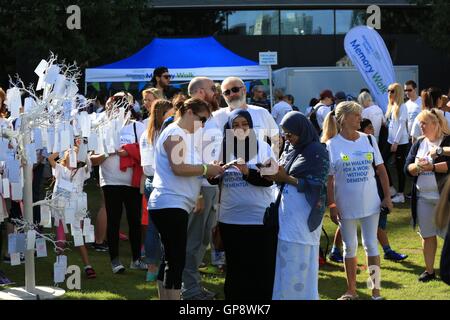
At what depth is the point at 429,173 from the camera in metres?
7.50

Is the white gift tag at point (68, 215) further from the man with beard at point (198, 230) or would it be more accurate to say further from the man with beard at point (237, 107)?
the man with beard at point (237, 107)

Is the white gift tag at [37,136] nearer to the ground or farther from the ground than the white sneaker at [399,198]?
farther from the ground

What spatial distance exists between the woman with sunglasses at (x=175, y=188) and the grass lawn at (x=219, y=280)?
2.26 feet

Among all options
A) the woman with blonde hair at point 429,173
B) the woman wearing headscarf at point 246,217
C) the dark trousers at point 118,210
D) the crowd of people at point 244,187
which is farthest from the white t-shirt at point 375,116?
the woman wearing headscarf at point 246,217

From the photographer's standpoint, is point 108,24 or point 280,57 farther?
point 280,57

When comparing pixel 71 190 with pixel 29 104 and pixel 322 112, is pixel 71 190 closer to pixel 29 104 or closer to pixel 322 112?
pixel 29 104

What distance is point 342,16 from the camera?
2908 cm

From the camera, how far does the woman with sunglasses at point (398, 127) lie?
12.4m

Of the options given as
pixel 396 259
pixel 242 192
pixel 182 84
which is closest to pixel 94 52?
pixel 182 84

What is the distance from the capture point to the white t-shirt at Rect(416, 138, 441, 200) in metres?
7.46

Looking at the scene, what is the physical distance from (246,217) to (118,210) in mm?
2308

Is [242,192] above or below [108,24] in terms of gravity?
below

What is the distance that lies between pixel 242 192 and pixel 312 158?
24.9 inches

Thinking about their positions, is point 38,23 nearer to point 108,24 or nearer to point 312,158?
point 108,24
